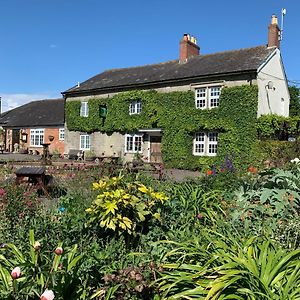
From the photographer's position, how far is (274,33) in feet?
76.2

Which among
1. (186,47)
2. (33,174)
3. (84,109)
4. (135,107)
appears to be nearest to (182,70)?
(186,47)

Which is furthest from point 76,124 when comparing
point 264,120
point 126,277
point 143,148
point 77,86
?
point 126,277

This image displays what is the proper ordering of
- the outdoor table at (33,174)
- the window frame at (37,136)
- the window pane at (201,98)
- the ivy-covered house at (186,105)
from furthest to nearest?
the window frame at (37,136) → the window pane at (201,98) → the ivy-covered house at (186,105) → the outdoor table at (33,174)

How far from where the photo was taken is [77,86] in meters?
32.1

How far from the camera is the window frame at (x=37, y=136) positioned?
39.0 meters

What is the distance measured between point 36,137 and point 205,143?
2296cm

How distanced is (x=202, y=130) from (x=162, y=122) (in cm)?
314

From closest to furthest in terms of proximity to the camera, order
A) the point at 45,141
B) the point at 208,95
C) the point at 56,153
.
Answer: the point at 208,95
the point at 56,153
the point at 45,141

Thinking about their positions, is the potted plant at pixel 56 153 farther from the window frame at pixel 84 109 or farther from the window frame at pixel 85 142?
the window frame at pixel 84 109

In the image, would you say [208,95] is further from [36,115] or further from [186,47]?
[36,115]

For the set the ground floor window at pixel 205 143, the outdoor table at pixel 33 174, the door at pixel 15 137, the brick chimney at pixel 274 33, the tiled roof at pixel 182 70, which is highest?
the brick chimney at pixel 274 33

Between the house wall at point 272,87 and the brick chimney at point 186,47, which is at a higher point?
the brick chimney at point 186,47

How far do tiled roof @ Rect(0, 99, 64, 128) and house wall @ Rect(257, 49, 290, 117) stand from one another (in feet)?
71.3

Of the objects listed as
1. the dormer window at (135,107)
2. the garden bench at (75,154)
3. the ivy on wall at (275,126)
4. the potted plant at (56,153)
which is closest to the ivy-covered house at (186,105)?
the dormer window at (135,107)
